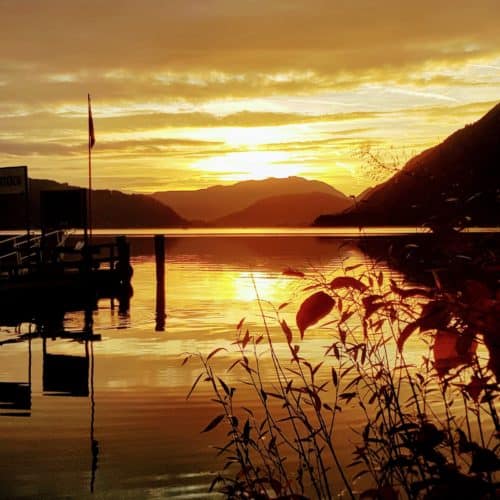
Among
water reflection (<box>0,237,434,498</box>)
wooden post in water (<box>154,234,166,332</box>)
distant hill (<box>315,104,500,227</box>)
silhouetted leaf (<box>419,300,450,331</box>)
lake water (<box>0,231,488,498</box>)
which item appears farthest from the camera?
wooden post in water (<box>154,234,166,332</box>)

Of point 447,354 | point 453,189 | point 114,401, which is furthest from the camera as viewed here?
point 114,401

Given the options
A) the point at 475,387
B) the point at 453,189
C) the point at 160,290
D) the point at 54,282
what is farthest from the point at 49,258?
the point at 475,387

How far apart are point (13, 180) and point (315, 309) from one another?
34.2 m

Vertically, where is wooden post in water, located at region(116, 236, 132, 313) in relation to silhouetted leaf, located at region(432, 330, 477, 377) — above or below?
below

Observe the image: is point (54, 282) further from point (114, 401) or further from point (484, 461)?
point (484, 461)

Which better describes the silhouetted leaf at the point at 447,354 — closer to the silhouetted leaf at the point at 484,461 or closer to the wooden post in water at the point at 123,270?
the silhouetted leaf at the point at 484,461

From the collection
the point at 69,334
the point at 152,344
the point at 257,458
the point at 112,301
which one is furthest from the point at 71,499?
the point at 112,301

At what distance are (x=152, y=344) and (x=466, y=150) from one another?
1970cm

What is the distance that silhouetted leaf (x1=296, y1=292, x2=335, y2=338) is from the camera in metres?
2.78

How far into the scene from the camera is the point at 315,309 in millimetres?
2805

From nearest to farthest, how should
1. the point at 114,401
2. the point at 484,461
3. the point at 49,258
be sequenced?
the point at 484,461
the point at 114,401
the point at 49,258

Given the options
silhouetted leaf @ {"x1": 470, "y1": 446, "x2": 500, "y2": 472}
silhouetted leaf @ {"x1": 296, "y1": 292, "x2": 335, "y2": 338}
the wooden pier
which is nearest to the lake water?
silhouetted leaf @ {"x1": 296, "y1": 292, "x2": 335, "y2": 338}

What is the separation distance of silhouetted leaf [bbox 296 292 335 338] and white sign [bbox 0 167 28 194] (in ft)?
110

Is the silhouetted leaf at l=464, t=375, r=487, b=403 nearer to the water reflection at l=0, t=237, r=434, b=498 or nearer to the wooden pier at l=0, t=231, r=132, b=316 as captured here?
the water reflection at l=0, t=237, r=434, b=498
